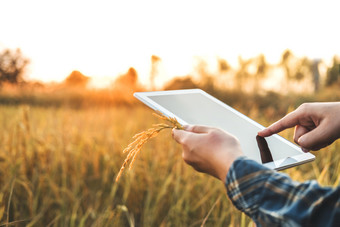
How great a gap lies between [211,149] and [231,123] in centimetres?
41

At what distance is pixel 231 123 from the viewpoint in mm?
1021

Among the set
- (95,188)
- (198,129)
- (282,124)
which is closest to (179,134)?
(198,129)

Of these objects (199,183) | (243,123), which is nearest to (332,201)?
(243,123)

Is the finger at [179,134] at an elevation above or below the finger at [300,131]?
above

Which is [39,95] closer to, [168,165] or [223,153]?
[168,165]

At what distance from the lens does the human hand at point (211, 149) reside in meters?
0.61

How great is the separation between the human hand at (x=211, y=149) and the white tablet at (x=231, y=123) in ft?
0.53

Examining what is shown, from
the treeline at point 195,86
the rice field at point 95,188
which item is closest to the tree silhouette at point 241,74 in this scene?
the treeline at point 195,86

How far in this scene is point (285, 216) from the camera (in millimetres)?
510

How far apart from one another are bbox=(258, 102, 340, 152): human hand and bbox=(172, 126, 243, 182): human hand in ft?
1.25

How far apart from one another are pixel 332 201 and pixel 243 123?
0.53 meters

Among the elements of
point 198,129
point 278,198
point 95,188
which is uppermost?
point 198,129

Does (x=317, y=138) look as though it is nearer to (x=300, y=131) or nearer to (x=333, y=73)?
(x=300, y=131)

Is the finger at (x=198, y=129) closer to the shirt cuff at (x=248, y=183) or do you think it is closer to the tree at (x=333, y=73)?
the shirt cuff at (x=248, y=183)
